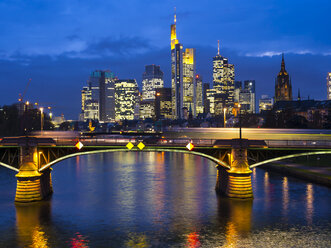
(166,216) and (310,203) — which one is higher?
(310,203)

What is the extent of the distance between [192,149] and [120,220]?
703 inches

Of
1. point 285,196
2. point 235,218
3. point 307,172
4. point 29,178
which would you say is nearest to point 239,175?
point 235,218

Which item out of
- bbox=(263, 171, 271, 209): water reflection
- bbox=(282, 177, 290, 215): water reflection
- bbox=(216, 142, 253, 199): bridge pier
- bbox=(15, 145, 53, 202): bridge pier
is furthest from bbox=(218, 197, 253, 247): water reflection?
bbox=(15, 145, 53, 202): bridge pier

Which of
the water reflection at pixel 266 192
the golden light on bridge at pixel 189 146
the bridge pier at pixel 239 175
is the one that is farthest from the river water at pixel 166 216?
the golden light on bridge at pixel 189 146

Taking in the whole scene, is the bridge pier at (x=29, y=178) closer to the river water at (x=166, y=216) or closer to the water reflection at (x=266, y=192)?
the river water at (x=166, y=216)

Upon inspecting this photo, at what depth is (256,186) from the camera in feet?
277

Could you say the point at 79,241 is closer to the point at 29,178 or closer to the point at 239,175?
the point at 29,178

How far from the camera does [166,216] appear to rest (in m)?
61.4

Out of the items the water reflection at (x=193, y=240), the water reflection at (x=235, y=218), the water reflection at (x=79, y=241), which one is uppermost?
the water reflection at (x=235, y=218)

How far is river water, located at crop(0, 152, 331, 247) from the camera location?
51188mm

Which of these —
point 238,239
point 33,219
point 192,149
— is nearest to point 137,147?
point 192,149

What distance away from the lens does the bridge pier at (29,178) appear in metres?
66.7

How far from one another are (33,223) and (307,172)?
58.1 meters

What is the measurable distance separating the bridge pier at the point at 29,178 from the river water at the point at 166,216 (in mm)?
1841
